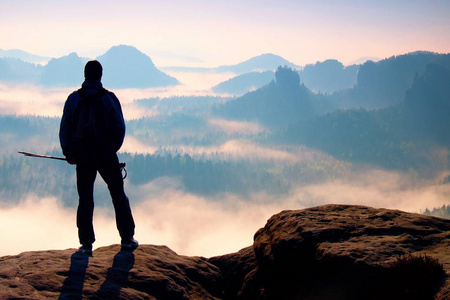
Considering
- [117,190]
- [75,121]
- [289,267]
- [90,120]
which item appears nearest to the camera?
[289,267]

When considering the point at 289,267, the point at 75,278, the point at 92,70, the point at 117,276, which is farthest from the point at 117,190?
the point at 289,267

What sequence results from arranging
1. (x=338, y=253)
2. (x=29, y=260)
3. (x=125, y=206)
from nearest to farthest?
(x=338, y=253), (x=29, y=260), (x=125, y=206)

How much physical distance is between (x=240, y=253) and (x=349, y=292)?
5.15 m

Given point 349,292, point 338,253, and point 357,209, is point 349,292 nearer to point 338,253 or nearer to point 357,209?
point 338,253

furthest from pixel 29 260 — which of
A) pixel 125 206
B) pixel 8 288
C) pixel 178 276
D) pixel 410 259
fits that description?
pixel 410 259

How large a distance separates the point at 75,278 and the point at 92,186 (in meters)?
2.96

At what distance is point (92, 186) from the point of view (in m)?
11.4

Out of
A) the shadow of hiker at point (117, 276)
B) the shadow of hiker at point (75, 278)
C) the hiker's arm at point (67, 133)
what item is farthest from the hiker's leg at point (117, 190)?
the shadow of hiker at point (75, 278)

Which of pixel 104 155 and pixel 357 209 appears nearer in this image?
pixel 104 155

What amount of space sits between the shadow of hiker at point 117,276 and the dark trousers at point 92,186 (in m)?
0.99

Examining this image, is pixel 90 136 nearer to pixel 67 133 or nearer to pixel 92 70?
pixel 67 133

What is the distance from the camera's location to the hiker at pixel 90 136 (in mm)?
10844

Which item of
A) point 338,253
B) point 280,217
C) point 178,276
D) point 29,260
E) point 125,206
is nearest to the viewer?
point 338,253

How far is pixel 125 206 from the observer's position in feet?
38.3
